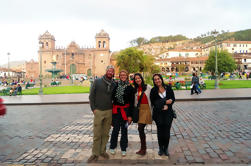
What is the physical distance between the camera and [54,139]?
5043mm

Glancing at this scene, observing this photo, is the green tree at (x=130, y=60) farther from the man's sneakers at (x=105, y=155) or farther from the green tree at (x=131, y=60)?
the man's sneakers at (x=105, y=155)

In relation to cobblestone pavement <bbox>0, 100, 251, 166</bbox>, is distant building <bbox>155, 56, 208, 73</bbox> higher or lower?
higher

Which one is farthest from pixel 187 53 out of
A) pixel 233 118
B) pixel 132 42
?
pixel 233 118

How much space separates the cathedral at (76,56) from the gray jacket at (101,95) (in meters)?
57.2

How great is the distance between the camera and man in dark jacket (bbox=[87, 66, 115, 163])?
377 centimetres

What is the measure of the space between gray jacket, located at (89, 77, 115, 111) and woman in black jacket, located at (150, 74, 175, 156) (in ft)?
2.76

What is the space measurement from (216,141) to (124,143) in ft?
7.45

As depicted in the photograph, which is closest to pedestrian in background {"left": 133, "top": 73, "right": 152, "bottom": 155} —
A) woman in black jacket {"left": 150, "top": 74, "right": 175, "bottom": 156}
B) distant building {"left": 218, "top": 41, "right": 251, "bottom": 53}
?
woman in black jacket {"left": 150, "top": 74, "right": 175, "bottom": 156}

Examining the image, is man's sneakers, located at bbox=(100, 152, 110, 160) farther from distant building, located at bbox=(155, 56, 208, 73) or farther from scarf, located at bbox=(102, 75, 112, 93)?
distant building, located at bbox=(155, 56, 208, 73)

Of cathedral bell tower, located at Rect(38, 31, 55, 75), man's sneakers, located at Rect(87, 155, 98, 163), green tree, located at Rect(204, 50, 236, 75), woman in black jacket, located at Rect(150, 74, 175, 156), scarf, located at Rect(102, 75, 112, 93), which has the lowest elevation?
man's sneakers, located at Rect(87, 155, 98, 163)

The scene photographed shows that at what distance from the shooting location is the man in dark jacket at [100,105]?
377cm

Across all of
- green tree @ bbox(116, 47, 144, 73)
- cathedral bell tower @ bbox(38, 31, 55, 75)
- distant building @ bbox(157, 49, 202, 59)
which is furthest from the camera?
distant building @ bbox(157, 49, 202, 59)

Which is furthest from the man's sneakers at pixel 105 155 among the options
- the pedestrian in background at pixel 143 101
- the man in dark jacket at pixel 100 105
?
the pedestrian in background at pixel 143 101

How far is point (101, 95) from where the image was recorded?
12.4 ft
